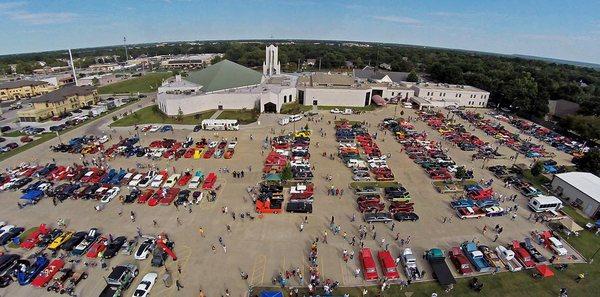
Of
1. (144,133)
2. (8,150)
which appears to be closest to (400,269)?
(144,133)

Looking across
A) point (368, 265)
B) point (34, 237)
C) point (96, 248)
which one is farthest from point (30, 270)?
point (368, 265)

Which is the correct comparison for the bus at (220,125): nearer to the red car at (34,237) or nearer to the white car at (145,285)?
the red car at (34,237)

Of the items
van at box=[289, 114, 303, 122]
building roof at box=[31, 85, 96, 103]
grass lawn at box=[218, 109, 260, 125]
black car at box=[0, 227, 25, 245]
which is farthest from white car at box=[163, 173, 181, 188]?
building roof at box=[31, 85, 96, 103]

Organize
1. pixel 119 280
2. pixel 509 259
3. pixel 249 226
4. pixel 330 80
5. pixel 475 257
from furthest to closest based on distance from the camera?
1. pixel 330 80
2. pixel 249 226
3. pixel 509 259
4. pixel 475 257
5. pixel 119 280

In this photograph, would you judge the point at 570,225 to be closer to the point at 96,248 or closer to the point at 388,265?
the point at 388,265

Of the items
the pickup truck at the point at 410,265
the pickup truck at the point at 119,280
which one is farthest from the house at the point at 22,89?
the pickup truck at the point at 410,265
